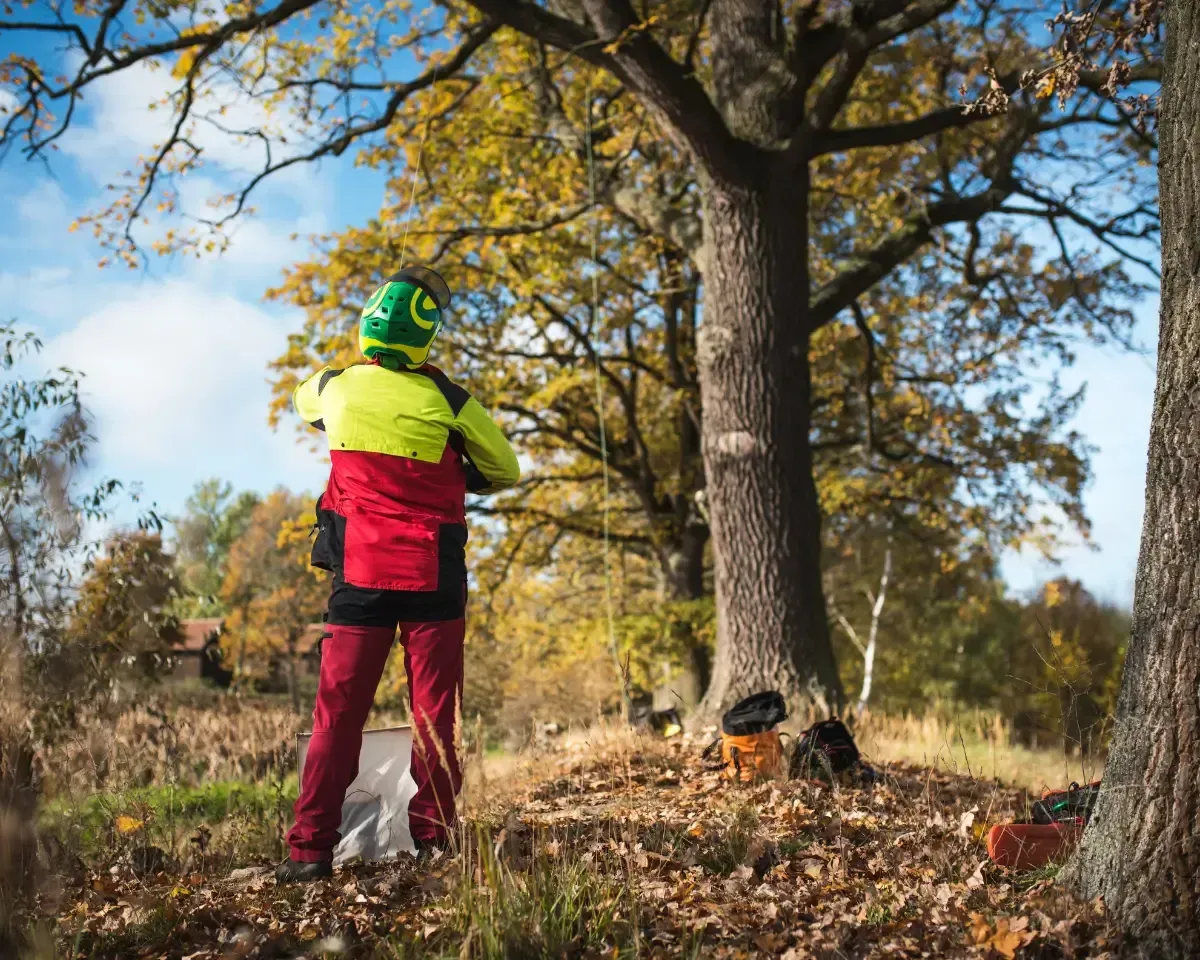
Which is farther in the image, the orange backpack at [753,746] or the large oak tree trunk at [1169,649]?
the orange backpack at [753,746]

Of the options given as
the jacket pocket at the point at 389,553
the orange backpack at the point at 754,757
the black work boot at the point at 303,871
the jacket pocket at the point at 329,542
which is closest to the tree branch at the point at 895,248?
the orange backpack at the point at 754,757

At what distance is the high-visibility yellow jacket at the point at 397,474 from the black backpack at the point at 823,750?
2.31 metres

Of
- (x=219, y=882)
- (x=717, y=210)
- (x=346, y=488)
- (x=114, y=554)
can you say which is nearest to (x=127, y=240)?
(x=114, y=554)

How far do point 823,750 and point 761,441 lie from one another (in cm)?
325

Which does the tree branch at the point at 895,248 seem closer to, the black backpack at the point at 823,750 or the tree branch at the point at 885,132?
the tree branch at the point at 885,132

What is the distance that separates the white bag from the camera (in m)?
4.54

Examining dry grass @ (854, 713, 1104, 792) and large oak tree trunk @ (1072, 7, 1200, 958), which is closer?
large oak tree trunk @ (1072, 7, 1200, 958)

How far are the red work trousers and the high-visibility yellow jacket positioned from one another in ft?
0.78

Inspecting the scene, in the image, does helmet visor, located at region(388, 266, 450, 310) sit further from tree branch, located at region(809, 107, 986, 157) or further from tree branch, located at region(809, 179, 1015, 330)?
tree branch, located at region(809, 179, 1015, 330)

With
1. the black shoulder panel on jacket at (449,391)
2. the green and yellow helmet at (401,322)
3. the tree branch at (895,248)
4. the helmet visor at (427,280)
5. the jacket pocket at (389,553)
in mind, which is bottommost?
the jacket pocket at (389,553)

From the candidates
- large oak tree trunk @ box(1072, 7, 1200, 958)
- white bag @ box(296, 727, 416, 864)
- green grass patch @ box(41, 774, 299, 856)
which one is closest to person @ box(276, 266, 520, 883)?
white bag @ box(296, 727, 416, 864)

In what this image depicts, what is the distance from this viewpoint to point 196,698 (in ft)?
54.1

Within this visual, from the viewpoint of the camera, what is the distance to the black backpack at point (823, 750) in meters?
5.59

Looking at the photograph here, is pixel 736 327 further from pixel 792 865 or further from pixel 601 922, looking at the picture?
pixel 601 922
